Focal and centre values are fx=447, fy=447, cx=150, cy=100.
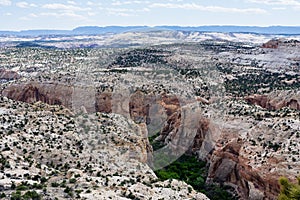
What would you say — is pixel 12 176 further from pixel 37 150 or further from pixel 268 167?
pixel 268 167

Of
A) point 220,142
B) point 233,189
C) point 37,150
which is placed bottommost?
point 233,189

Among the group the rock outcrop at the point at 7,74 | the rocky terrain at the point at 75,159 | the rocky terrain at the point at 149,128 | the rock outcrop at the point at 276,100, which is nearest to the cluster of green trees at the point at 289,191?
the rocky terrain at the point at 149,128

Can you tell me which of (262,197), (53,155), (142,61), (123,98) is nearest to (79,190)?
(53,155)

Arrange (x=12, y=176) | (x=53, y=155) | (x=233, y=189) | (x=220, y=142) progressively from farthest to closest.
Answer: (x=220, y=142) → (x=233, y=189) → (x=53, y=155) → (x=12, y=176)

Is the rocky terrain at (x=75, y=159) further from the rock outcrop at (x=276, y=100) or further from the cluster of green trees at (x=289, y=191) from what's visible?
the rock outcrop at (x=276, y=100)

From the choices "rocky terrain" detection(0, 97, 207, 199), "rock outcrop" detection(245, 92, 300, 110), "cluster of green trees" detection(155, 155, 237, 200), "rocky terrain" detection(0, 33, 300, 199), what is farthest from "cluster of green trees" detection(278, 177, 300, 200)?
"rock outcrop" detection(245, 92, 300, 110)

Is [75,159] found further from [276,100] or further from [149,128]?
[276,100]

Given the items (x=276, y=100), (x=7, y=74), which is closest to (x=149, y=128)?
(x=276, y=100)

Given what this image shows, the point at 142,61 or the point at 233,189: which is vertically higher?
the point at 142,61
